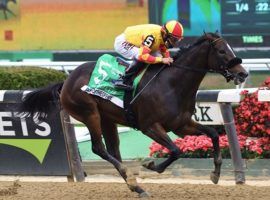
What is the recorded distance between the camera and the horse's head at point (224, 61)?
6719 millimetres

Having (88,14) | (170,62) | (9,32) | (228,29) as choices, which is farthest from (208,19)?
(170,62)

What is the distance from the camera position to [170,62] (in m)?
7.01

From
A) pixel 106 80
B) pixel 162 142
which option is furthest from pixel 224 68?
pixel 106 80

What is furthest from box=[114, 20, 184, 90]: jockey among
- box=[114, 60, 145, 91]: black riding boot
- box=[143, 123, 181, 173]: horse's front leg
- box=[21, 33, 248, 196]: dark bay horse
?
box=[143, 123, 181, 173]: horse's front leg

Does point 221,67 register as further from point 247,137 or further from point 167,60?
point 247,137

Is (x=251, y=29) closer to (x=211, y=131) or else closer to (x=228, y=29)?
(x=228, y=29)

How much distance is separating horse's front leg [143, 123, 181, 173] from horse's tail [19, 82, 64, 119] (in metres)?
1.26

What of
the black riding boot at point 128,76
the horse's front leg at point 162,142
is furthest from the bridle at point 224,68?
the horse's front leg at point 162,142

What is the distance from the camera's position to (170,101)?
22.5 ft

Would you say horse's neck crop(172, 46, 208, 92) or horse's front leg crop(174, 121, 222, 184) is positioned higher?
horse's neck crop(172, 46, 208, 92)

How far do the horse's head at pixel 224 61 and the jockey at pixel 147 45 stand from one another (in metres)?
0.31

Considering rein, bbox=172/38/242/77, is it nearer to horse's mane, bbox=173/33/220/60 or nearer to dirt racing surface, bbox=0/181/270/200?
horse's mane, bbox=173/33/220/60

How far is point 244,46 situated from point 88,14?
3285mm

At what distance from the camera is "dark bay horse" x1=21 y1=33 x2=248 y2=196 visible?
269 inches
